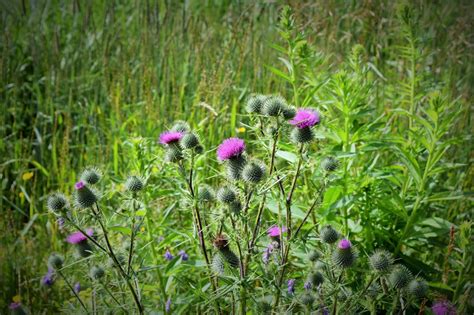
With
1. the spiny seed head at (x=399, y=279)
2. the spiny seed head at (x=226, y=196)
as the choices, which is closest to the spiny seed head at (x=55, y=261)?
the spiny seed head at (x=226, y=196)

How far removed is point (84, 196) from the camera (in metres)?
2.00

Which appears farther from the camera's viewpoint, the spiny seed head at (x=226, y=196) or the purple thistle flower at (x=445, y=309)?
the purple thistle flower at (x=445, y=309)

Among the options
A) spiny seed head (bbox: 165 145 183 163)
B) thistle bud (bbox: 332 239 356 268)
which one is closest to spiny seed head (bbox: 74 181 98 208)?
spiny seed head (bbox: 165 145 183 163)

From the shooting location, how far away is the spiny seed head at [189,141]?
6.55ft

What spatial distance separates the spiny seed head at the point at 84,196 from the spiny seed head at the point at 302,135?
2.27 ft

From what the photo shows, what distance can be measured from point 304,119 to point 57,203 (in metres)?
0.86

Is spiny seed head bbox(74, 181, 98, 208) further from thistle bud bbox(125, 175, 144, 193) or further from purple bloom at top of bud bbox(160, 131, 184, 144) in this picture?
purple bloom at top of bud bbox(160, 131, 184, 144)

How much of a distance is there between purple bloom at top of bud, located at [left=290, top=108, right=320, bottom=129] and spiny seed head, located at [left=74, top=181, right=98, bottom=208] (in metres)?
0.71

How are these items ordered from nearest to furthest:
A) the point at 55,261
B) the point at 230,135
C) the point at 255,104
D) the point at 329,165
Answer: the point at 255,104 < the point at 329,165 < the point at 55,261 < the point at 230,135

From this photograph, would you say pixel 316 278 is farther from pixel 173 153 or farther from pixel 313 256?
pixel 173 153

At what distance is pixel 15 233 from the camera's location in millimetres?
3709

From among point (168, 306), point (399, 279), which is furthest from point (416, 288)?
point (168, 306)

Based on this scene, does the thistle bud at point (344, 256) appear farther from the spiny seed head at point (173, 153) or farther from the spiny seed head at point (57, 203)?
the spiny seed head at point (57, 203)

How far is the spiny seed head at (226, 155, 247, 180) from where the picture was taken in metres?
1.89
